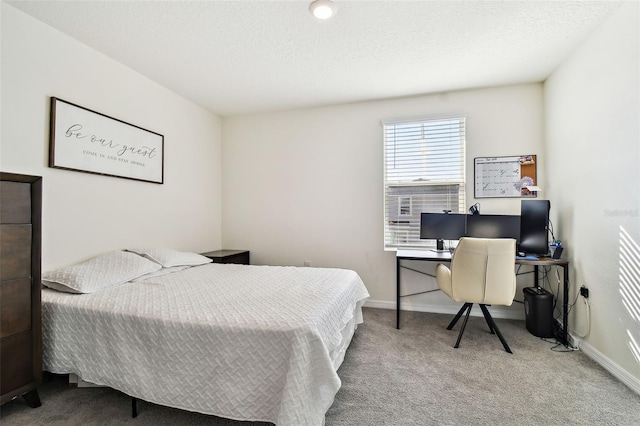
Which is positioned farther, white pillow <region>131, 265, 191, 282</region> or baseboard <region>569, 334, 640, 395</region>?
white pillow <region>131, 265, 191, 282</region>

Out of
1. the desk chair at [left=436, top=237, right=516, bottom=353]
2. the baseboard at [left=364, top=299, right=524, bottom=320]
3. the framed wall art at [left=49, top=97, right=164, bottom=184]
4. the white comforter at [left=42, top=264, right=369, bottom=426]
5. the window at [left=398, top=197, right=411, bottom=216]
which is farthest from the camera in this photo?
the window at [left=398, top=197, right=411, bottom=216]

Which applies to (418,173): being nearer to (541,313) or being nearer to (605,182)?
(605,182)

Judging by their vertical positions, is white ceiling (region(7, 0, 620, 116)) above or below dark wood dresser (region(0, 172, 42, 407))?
above

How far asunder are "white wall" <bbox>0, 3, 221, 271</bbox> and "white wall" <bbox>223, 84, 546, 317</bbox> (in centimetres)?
61

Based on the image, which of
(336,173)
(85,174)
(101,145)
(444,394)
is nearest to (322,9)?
(336,173)

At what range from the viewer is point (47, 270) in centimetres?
213

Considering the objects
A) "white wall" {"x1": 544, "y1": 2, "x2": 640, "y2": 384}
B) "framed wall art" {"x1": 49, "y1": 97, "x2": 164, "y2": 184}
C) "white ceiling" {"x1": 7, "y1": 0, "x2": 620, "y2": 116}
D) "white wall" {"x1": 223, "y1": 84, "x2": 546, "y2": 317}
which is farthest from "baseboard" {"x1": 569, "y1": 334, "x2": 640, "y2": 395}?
"framed wall art" {"x1": 49, "y1": 97, "x2": 164, "y2": 184}

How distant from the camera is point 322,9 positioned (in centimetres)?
194

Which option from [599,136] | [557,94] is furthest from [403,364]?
[557,94]

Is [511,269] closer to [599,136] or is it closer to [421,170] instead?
[599,136]

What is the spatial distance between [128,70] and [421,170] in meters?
3.28

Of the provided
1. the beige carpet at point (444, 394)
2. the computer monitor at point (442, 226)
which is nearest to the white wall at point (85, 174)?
the beige carpet at point (444, 394)

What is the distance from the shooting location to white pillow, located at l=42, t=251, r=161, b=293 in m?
1.94

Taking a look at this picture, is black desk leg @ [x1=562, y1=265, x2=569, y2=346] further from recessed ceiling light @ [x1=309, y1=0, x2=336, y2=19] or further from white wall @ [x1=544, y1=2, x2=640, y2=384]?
recessed ceiling light @ [x1=309, y1=0, x2=336, y2=19]
